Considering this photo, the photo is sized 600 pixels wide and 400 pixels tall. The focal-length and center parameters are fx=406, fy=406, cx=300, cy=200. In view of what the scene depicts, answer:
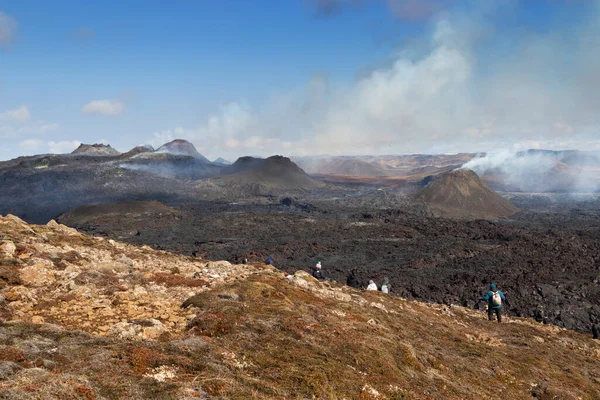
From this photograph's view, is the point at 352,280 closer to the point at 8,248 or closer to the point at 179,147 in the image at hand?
the point at 8,248

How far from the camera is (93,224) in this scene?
1980 inches

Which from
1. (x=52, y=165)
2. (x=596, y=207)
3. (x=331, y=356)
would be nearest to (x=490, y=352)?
(x=331, y=356)

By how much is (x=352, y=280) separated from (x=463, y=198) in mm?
46855

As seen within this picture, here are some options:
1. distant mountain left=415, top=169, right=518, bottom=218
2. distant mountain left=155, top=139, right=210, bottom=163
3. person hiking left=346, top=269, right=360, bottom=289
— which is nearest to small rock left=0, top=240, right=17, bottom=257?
person hiking left=346, top=269, right=360, bottom=289

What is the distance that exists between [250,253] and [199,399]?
3088 cm

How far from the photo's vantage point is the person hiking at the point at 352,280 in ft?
93.6

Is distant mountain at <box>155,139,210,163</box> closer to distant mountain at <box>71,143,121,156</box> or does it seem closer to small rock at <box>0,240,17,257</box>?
distant mountain at <box>71,143,121,156</box>

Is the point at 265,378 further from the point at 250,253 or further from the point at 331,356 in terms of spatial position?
the point at 250,253

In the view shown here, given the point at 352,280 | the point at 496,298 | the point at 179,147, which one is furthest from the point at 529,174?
the point at 496,298

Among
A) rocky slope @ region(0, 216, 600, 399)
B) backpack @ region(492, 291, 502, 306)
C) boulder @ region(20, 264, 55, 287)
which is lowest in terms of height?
backpack @ region(492, 291, 502, 306)

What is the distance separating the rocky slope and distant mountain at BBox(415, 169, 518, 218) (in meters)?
49.3

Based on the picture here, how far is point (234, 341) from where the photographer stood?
9266mm

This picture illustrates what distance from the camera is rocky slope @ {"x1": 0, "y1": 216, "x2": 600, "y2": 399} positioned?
22.5 feet

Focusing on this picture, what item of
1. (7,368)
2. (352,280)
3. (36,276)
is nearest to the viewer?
(7,368)
